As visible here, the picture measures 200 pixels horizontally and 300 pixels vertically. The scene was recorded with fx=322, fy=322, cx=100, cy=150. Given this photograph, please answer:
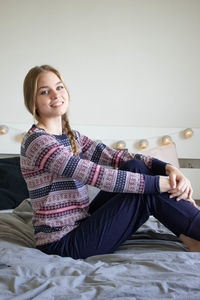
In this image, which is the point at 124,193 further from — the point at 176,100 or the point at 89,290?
the point at 176,100

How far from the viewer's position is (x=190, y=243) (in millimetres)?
1142

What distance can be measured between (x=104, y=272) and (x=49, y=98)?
0.71m

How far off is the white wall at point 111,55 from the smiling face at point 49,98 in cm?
135

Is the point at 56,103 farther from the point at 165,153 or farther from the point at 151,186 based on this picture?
the point at 165,153

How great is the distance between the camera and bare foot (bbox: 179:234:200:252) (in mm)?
1108

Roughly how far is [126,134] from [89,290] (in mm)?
1932

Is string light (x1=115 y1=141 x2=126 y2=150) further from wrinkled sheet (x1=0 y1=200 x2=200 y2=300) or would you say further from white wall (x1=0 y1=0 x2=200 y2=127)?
wrinkled sheet (x1=0 y1=200 x2=200 y2=300)

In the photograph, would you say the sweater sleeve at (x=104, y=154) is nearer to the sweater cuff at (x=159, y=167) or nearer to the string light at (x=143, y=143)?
the sweater cuff at (x=159, y=167)

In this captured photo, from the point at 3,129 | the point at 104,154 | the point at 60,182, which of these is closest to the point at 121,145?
the point at 3,129

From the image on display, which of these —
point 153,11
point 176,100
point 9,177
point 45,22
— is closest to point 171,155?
point 176,100

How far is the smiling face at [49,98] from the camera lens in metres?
1.29

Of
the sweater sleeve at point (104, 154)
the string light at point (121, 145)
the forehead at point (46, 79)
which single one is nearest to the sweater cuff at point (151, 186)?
the sweater sleeve at point (104, 154)

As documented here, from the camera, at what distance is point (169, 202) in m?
1.12

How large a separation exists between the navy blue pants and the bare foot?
40 millimetres
